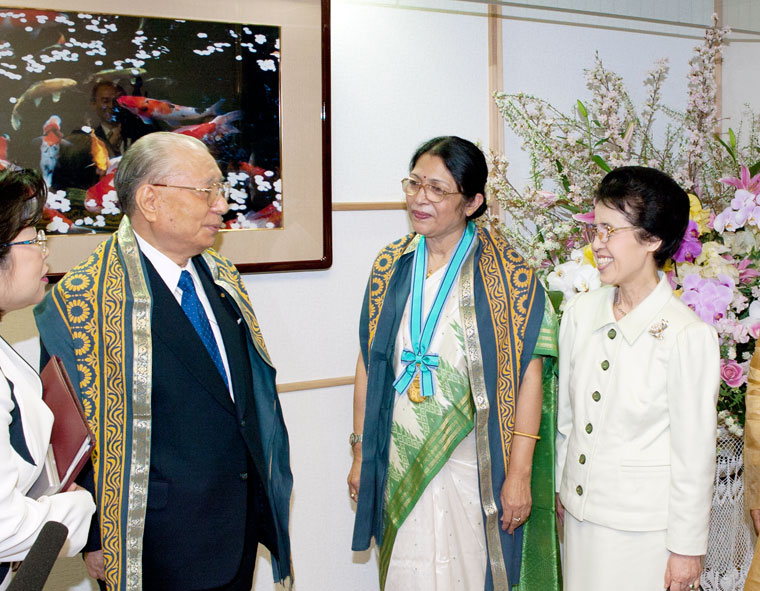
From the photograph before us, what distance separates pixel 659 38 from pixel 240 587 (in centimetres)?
282

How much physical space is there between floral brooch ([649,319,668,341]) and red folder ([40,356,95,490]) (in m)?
1.34

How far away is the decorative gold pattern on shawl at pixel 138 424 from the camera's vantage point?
190 cm

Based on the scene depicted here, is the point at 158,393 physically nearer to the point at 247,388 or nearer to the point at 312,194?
the point at 247,388

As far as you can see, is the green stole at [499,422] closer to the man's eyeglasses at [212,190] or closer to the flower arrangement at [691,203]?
the flower arrangement at [691,203]

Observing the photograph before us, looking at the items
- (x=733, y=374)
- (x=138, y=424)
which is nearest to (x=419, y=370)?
(x=138, y=424)

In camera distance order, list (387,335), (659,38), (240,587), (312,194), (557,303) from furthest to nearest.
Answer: (659,38) < (312,194) < (557,303) < (387,335) < (240,587)

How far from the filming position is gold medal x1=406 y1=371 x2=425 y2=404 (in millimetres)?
2238

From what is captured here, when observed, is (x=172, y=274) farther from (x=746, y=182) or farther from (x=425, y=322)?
(x=746, y=182)

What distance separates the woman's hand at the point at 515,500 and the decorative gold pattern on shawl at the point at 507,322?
5cm

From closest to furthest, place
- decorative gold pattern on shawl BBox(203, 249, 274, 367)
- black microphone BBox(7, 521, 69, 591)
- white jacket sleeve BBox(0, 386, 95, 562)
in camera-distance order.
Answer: black microphone BBox(7, 521, 69, 591) → white jacket sleeve BBox(0, 386, 95, 562) → decorative gold pattern on shawl BBox(203, 249, 274, 367)

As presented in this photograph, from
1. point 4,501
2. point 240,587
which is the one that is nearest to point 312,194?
point 240,587

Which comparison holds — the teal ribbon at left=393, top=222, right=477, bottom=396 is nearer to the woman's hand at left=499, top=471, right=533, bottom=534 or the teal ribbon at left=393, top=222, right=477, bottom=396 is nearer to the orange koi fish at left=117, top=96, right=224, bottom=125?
the woman's hand at left=499, top=471, right=533, bottom=534

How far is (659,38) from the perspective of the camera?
3.38 m

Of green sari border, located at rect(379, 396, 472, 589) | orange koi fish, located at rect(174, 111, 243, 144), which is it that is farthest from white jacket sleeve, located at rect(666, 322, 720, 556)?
orange koi fish, located at rect(174, 111, 243, 144)
